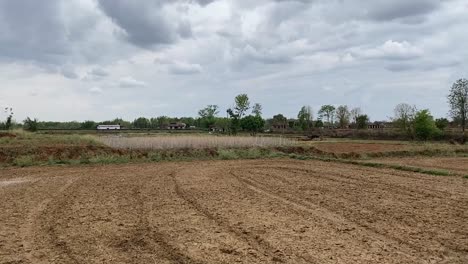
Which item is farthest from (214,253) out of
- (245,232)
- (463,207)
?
(463,207)

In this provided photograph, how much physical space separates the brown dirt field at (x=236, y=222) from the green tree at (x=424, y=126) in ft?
117

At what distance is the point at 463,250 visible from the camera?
5.87 metres

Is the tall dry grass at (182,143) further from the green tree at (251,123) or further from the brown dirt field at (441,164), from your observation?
the green tree at (251,123)

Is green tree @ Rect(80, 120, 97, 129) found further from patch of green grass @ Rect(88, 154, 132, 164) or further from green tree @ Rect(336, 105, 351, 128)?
patch of green grass @ Rect(88, 154, 132, 164)

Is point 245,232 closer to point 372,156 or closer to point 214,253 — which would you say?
point 214,253

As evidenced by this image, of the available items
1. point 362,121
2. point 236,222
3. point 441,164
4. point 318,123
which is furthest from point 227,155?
point 318,123

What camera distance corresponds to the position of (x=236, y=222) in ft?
24.4

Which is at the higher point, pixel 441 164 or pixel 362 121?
pixel 362 121

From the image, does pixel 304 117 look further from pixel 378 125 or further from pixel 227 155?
pixel 227 155

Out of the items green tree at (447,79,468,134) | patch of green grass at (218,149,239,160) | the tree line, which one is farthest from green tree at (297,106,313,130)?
patch of green grass at (218,149,239,160)

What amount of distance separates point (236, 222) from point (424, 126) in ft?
141

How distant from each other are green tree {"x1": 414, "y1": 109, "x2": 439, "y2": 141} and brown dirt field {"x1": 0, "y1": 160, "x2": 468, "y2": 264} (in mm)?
35779

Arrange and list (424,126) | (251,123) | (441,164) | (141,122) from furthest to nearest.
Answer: (141,122) → (251,123) → (424,126) → (441,164)

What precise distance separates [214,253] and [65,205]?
16.5 feet
